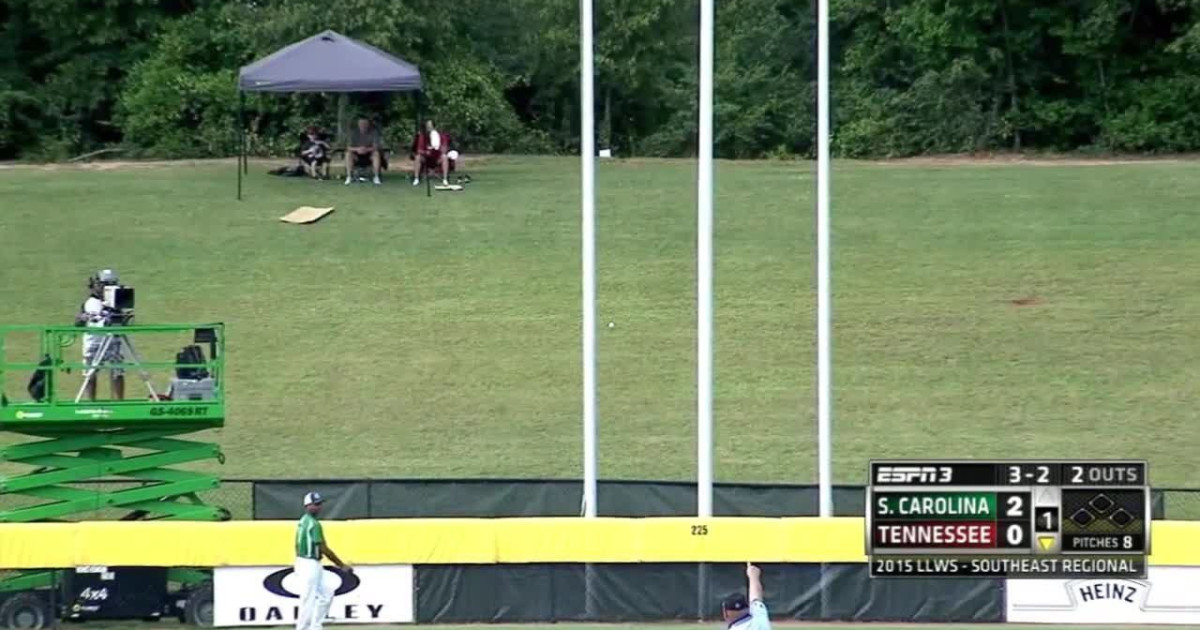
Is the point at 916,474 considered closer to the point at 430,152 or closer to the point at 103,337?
the point at 103,337

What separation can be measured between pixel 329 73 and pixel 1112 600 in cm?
2041

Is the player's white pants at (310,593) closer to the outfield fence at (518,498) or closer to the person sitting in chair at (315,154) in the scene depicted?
the outfield fence at (518,498)

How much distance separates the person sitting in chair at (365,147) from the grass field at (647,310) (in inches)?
25.5

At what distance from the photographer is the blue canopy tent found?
117 ft

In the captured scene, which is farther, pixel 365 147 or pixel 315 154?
pixel 315 154

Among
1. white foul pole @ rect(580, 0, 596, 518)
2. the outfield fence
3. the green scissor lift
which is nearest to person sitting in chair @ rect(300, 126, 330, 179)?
the green scissor lift

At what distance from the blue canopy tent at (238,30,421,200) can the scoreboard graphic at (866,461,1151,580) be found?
2076 centimetres

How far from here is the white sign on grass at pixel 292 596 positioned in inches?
Answer: 796

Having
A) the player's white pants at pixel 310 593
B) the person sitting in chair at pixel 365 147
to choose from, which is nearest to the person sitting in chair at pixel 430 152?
the person sitting in chair at pixel 365 147

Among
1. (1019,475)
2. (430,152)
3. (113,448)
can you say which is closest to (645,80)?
(430,152)

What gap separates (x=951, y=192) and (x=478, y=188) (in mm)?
9861

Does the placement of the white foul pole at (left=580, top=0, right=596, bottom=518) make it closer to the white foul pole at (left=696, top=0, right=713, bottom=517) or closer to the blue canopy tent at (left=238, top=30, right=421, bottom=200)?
the white foul pole at (left=696, top=0, right=713, bottom=517)

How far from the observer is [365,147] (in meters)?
39.3

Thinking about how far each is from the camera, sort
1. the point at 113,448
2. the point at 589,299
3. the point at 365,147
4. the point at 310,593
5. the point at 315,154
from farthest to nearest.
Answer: the point at 315,154
the point at 365,147
the point at 113,448
the point at 589,299
the point at 310,593
